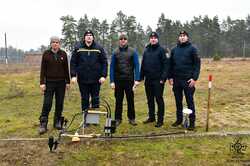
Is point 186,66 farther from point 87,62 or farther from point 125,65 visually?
point 87,62

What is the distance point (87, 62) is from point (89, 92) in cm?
76

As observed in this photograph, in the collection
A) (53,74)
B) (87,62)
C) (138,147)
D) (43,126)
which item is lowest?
(138,147)

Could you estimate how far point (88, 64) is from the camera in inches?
318

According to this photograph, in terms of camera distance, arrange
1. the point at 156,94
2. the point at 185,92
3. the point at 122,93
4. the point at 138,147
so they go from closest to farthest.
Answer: the point at 138,147 < the point at 185,92 < the point at 156,94 < the point at 122,93

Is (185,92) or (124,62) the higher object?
(124,62)

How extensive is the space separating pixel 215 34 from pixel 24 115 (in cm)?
7268

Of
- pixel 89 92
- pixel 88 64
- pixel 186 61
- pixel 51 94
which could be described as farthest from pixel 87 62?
pixel 186 61

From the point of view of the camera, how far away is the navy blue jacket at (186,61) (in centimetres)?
798

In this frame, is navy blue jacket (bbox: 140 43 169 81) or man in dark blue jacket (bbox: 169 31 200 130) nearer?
man in dark blue jacket (bbox: 169 31 200 130)

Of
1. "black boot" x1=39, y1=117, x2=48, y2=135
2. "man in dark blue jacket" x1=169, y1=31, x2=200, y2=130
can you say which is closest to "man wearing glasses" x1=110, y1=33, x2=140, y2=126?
"man in dark blue jacket" x1=169, y1=31, x2=200, y2=130

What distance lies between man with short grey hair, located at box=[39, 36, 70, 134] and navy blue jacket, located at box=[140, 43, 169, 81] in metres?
1.82

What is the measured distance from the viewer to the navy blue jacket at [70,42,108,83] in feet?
26.4

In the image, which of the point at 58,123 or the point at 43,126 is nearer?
the point at 43,126

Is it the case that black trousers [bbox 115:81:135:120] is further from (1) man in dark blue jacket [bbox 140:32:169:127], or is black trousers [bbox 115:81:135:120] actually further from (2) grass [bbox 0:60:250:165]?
(1) man in dark blue jacket [bbox 140:32:169:127]
